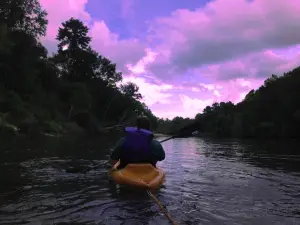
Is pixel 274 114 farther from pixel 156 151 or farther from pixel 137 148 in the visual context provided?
pixel 137 148

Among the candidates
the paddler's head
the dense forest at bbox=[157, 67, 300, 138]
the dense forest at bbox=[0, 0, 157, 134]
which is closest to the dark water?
the paddler's head

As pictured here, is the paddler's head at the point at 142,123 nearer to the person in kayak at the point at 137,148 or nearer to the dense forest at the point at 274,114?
the person in kayak at the point at 137,148

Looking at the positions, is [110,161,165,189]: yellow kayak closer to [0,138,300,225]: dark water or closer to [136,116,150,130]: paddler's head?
[0,138,300,225]: dark water

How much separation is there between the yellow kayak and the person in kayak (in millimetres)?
250

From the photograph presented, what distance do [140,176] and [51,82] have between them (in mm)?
51445

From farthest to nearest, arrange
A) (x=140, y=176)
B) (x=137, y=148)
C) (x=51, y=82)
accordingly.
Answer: (x=51, y=82)
(x=137, y=148)
(x=140, y=176)

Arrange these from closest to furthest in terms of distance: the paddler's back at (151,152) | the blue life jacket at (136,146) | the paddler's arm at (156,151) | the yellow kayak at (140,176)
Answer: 1. the yellow kayak at (140,176)
2. the blue life jacket at (136,146)
3. the paddler's back at (151,152)
4. the paddler's arm at (156,151)

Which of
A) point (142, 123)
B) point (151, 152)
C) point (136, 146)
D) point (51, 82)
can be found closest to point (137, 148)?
point (136, 146)

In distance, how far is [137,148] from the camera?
852 cm

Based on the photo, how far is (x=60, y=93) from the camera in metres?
60.2

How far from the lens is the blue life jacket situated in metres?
8.41

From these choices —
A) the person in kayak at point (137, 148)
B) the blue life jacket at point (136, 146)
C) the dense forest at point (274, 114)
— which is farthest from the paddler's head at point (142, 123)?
the dense forest at point (274, 114)

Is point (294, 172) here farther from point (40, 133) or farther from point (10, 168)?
point (40, 133)

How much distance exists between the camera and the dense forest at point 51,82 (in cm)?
3669
